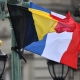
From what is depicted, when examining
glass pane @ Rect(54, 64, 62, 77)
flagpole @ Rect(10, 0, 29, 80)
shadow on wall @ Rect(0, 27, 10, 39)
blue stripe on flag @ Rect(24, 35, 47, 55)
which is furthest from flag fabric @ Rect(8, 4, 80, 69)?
shadow on wall @ Rect(0, 27, 10, 39)

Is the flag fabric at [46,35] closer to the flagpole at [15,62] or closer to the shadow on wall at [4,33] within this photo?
the flagpole at [15,62]

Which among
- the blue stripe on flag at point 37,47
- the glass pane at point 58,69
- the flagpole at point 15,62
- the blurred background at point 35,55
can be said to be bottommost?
the blurred background at point 35,55

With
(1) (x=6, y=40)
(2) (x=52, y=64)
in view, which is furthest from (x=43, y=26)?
(1) (x=6, y=40)

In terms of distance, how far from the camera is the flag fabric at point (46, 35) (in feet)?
28.7

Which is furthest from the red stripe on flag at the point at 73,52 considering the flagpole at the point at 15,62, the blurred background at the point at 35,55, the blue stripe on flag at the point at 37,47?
the blurred background at the point at 35,55

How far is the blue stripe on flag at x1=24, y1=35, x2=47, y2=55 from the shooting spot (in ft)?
28.8

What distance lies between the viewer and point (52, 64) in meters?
10.1

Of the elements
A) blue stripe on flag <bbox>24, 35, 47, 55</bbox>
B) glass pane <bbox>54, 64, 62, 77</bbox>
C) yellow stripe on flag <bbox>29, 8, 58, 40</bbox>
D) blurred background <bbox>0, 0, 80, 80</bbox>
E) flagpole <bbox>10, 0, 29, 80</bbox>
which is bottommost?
blurred background <bbox>0, 0, 80, 80</bbox>

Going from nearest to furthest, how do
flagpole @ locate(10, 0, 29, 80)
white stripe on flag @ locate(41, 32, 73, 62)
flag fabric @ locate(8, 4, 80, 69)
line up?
flag fabric @ locate(8, 4, 80, 69) < white stripe on flag @ locate(41, 32, 73, 62) < flagpole @ locate(10, 0, 29, 80)

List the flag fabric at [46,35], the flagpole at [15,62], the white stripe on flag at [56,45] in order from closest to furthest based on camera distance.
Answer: the flag fabric at [46,35] → the white stripe on flag at [56,45] → the flagpole at [15,62]

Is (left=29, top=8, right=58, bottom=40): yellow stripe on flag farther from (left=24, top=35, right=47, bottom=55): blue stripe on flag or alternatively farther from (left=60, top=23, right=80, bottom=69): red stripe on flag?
(left=60, top=23, right=80, bottom=69): red stripe on flag

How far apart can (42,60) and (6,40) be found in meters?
1.32

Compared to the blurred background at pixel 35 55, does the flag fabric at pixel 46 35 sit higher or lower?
higher

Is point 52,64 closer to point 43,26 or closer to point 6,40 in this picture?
point 43,26
